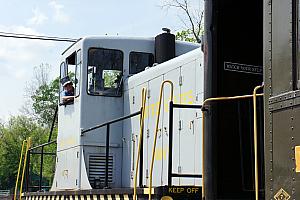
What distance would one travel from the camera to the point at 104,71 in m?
8.82

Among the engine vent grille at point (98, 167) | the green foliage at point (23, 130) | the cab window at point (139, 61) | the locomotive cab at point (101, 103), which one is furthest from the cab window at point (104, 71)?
the green foliage at point (23, 130)

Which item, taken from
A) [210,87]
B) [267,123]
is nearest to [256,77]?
[210,87]

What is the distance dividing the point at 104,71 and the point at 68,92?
3.28ft

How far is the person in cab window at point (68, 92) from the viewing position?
934 centimetres

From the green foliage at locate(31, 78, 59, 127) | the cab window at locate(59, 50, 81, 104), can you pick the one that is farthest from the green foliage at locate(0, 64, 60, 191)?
the cab window at locate(59, 50, 81, 104)

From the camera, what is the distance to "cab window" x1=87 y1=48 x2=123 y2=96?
8773 millimetres

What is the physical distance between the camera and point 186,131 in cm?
714

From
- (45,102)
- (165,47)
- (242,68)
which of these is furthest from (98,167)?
(45,102)

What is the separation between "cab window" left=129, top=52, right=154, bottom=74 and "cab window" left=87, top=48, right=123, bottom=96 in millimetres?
190

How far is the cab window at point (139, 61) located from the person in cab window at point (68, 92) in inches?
43.0

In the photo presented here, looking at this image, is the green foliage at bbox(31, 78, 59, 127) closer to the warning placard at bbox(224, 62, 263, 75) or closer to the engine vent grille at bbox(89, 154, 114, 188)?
the engine vent grille at bbox(89, 154, 114, 188)

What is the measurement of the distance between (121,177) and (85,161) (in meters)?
0.65

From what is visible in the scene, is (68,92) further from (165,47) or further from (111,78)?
(165,47)

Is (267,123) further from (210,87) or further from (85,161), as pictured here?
(85,161)
